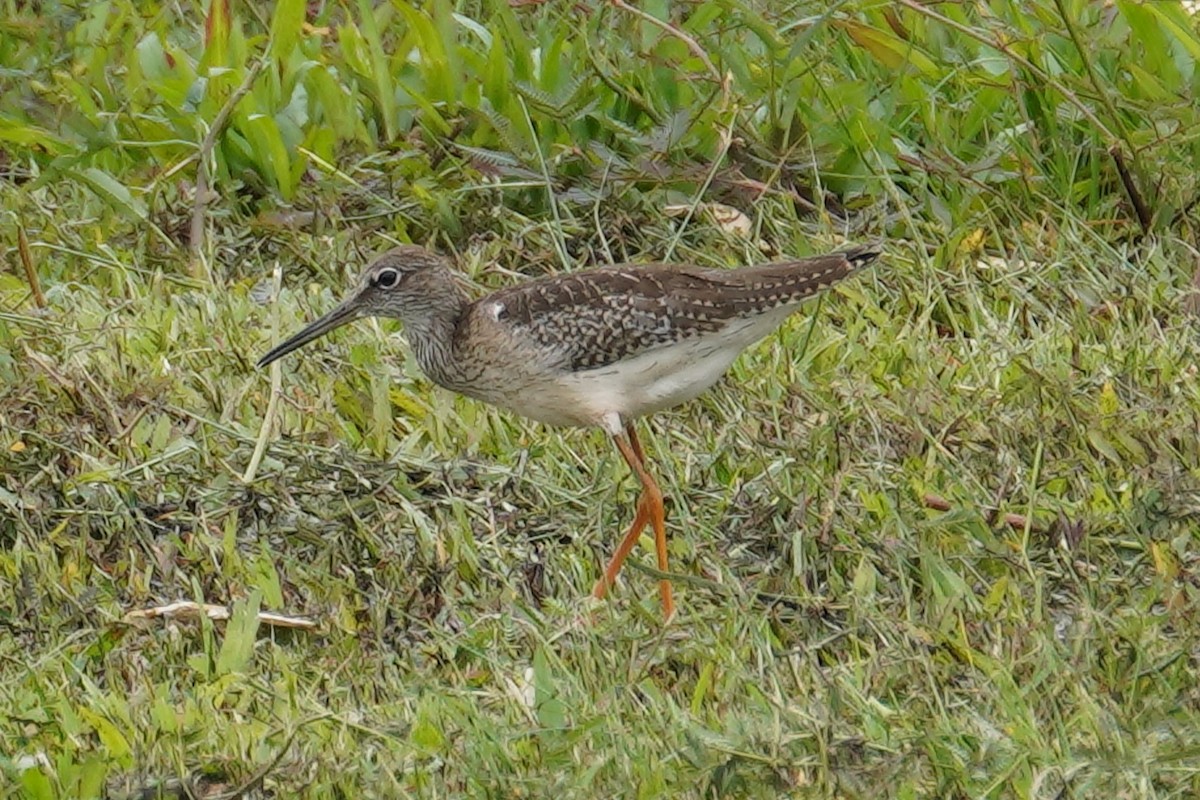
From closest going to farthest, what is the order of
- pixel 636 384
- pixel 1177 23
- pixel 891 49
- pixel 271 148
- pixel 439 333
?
pixel 636 384 → pixel 439 333 → pixel 1177 23 → pixel 271 148 → pixel 891 49

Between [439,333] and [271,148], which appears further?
[271,148]

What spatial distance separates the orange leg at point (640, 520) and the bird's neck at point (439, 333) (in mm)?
581

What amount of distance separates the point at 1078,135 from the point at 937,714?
3580 millimetres

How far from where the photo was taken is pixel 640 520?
19.5 feet

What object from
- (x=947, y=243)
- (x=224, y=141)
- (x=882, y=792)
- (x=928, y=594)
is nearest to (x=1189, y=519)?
(x=928, y=594)

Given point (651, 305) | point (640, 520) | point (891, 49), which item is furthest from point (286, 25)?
point (640, 520)

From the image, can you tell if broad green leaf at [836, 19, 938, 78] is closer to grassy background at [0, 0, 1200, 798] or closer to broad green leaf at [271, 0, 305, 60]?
grassy background at [0, 0, 1200, 798]

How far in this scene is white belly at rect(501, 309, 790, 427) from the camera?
6.05 meters

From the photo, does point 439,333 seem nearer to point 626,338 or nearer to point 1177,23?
point 626,338

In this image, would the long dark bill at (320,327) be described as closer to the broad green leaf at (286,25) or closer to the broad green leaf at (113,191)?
the broad green leaf at (113,191)

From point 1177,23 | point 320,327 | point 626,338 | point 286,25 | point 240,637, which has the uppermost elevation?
point 1177,23

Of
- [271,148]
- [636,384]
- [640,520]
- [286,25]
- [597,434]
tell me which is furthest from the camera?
[286,25]

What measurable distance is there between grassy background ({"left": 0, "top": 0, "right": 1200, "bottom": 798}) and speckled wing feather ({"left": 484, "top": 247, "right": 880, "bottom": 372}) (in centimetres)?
42

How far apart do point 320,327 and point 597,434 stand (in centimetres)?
87
